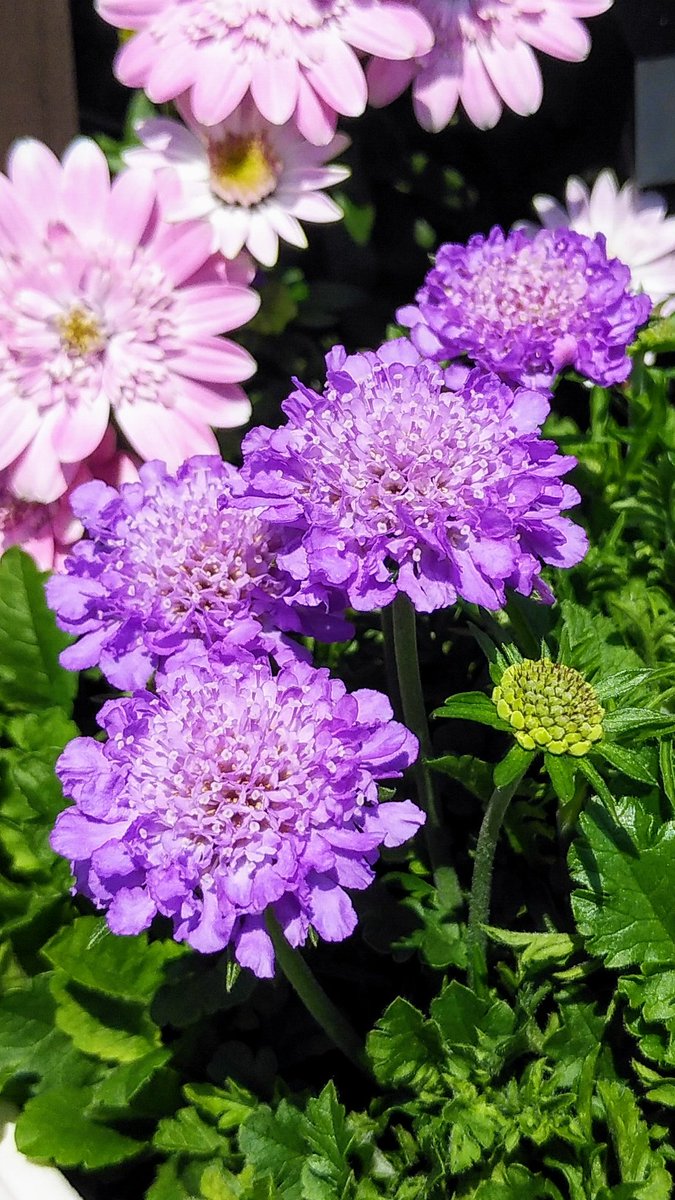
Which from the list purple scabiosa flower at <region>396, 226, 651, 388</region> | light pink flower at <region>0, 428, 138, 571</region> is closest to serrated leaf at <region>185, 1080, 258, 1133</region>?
light pink flower at <region>0, 428, 138, 571</region>

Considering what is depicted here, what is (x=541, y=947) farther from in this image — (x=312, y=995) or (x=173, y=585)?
(x=173, y=585)

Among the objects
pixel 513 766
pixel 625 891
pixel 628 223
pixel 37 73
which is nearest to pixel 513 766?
pixel 513 766

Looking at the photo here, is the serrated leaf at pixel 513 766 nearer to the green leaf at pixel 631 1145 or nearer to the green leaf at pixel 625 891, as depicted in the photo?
the green leaf at pixel 625 891

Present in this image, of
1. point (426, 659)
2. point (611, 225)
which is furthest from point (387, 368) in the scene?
point (611, 225)

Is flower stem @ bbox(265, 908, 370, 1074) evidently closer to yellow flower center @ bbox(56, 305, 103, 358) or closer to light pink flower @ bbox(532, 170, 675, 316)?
yellow flower center @ bbox(56, 305, 103, 358)

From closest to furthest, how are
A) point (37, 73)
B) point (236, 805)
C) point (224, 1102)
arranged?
point (236, 805)
point (224, 1102)
point (37, 73)
